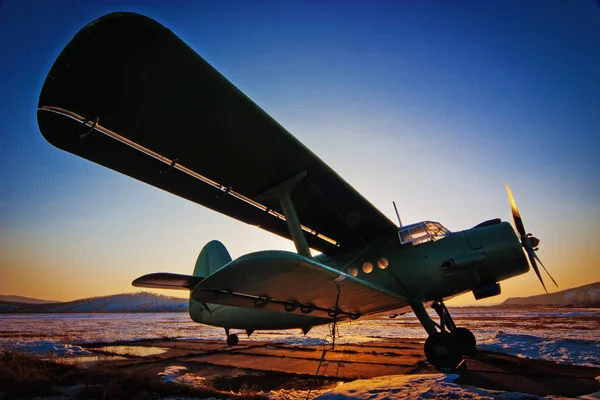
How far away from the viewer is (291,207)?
5.55 metres

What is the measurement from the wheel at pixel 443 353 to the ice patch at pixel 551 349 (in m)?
2.84

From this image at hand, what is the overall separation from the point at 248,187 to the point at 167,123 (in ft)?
7.02

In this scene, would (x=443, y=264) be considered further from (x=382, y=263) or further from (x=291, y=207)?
(x=291, y=207)

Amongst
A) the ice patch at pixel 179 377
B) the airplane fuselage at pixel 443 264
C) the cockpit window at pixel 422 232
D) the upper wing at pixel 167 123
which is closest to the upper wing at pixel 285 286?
the airplane fuselage at pixel 443 264

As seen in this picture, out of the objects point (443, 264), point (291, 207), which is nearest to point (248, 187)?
point (291, 207)

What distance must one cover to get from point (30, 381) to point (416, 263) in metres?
6.42

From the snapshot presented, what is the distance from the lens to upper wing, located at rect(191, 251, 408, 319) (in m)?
3.05

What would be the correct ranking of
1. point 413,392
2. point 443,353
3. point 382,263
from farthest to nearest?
point 382,263, point 443,353, point 413,392

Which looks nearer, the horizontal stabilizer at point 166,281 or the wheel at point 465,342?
the horizontal stabilizer at point 166,281

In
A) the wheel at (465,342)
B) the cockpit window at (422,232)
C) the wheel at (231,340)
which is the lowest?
the wheel at (231,340)

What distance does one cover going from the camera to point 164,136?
409 cm

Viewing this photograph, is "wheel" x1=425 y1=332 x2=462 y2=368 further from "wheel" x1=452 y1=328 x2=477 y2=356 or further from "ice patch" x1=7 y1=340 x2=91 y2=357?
"ice patch" x1=7 y1=340 x2=91 y2=357

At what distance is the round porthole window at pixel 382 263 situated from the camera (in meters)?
6.71

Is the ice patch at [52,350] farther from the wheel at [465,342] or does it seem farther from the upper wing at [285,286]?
the wheel at [465,342]
